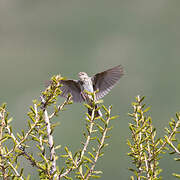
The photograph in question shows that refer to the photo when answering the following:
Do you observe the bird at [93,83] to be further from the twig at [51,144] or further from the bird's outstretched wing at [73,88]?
the twig at [51,144]

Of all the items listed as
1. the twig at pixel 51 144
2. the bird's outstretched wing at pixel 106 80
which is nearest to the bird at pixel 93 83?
the bird's outstretched wing at pixel 106 80

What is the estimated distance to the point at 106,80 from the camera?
34.3ft

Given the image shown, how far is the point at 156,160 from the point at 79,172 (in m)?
0.96

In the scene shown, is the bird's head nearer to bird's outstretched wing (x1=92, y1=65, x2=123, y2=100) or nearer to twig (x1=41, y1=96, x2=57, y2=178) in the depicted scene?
bird's outstretched wing (x1=92, y1=65, x2=123, y2=100)

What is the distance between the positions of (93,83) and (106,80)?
71 cm

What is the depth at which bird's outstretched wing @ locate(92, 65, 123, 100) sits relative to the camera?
1018cm

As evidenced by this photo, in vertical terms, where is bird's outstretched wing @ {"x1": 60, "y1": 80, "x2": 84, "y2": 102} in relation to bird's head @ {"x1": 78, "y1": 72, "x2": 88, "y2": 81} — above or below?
below

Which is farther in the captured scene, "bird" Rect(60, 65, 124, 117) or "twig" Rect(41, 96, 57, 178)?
"bird" Rect(60, 65, 124, 117)

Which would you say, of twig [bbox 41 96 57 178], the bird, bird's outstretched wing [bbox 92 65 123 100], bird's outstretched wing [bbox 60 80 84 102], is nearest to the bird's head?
the bird

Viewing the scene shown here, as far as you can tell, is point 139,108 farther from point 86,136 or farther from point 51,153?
point 51,153

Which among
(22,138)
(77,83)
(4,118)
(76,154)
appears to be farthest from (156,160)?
(77,83)

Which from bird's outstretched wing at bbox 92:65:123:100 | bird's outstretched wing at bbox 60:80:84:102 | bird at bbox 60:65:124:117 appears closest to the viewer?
bird at bbox 60:65:124:117

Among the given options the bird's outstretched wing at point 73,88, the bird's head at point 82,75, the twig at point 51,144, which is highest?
the bird's head at point 82,75

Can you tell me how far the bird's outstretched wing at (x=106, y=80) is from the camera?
10180mm
